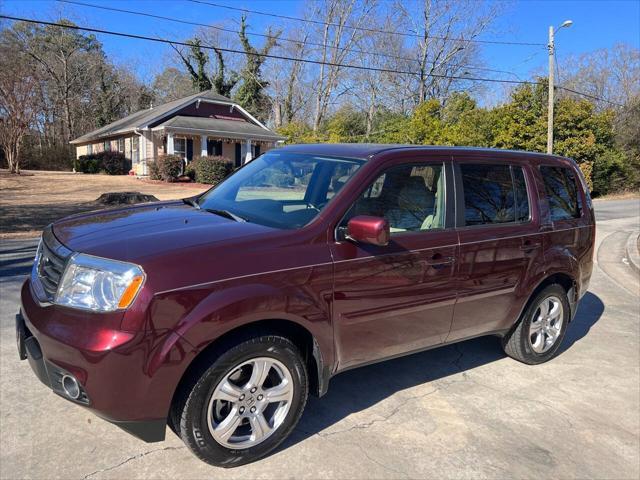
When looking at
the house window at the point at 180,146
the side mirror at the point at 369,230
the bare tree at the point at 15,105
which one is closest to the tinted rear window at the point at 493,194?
the side mirror at the point at 369,230

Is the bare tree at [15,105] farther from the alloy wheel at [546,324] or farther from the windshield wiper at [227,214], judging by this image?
the alloy wheel at [546,324]

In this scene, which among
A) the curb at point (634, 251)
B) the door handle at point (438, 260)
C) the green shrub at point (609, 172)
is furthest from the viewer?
the green shrub at point (609, 172)

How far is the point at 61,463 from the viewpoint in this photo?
283 centimetres

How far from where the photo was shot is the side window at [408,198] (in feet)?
11.2

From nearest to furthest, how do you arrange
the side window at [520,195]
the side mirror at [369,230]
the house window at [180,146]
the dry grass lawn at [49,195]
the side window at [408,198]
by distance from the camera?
the side mirror at [369,230] → the side window at [408,198] → the side window at [520,195] → the dry grass lawn at [49,195] → the house window at [180,146]

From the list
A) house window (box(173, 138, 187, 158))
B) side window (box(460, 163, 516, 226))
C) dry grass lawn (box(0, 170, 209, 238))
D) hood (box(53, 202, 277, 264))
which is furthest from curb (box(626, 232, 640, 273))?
house window (box(173, 138, 187, 158))

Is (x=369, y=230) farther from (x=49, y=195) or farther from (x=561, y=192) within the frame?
(x=49, y=195)

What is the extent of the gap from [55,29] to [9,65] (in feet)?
59.0

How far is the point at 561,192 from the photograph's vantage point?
15.5ft

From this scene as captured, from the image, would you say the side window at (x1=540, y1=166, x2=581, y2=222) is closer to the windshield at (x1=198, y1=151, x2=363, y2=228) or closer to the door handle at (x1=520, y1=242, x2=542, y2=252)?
the door handle at (x1=520, y1=242, x2=542, y2=252)

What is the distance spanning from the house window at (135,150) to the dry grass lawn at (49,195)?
472 centimetres

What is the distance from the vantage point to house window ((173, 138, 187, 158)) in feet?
102

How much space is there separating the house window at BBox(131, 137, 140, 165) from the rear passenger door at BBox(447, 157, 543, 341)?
31935 millimetres

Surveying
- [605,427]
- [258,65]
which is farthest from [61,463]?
[258,65]
